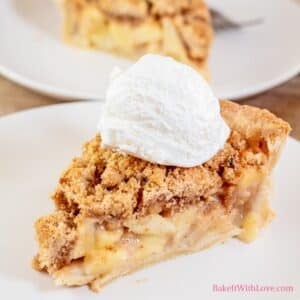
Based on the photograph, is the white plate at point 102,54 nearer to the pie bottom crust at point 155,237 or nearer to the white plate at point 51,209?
the white plate at point 51,209

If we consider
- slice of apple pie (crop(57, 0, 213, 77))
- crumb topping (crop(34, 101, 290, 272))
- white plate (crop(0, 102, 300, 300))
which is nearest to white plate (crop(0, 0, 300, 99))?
slice of apple pie (crop(57, 0, 213, 77))

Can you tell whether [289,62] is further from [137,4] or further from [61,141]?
[61,141]

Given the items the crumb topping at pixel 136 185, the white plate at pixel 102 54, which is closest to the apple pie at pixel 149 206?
the crumb topping at pixel 136 185

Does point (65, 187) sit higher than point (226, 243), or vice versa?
point (65, 187)

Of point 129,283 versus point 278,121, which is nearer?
point 129,283

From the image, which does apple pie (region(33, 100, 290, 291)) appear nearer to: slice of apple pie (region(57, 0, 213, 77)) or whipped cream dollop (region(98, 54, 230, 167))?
whipped cream dollop (region(98, 54, 230, 167))

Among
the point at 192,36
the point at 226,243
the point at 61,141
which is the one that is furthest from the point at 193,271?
the point at 192,36
